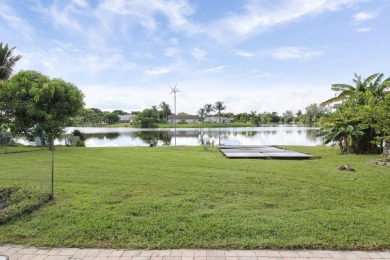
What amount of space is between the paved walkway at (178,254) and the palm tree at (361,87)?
1109 cm

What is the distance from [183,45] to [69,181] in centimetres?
1220

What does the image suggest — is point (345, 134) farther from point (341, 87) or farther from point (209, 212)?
point (209, 212)

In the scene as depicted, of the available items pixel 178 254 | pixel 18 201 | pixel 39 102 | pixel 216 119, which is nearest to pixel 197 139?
pixel 39 102

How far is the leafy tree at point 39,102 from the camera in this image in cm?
1409

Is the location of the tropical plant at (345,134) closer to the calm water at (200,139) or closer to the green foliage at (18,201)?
the calm water at (200,139)

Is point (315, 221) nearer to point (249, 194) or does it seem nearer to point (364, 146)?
point (249, 194)

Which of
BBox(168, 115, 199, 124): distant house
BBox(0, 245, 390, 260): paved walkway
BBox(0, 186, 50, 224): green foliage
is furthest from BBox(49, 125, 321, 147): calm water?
BBox(168, 115, 199, 124): distant house

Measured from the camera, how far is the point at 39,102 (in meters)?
14.6

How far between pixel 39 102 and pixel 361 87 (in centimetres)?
1645

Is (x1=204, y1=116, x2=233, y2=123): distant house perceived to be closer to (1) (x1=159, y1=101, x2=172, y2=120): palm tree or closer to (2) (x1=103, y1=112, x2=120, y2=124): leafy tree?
(1) (x1=159, y1=101, x2=172, y2=120): palm tree

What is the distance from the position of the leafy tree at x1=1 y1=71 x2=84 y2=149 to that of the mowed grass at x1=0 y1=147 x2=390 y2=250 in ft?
30.2

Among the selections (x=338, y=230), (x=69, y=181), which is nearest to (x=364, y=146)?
(x=338, y=230)

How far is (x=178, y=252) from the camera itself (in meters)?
2.93

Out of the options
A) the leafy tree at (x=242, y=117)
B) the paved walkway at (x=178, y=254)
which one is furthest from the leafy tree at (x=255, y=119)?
the paved walkway at (x=178, y=254)
